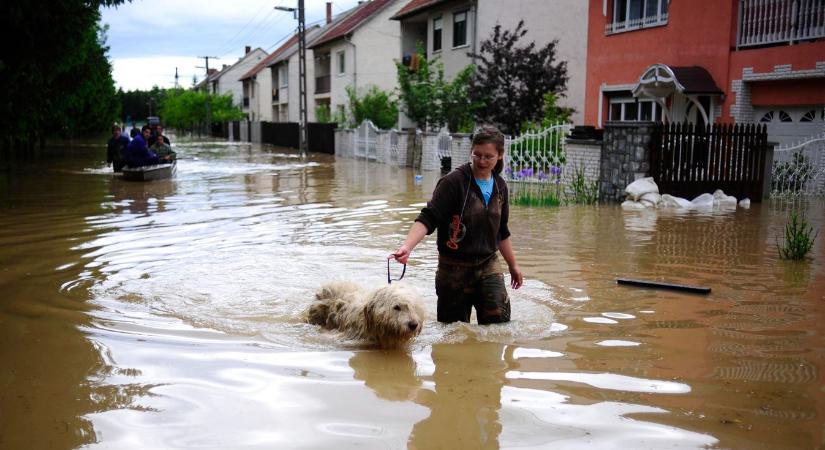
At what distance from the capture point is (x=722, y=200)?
14.9m

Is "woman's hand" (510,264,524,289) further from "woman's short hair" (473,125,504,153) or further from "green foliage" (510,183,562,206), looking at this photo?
"green foliage" (510,183,562,206)

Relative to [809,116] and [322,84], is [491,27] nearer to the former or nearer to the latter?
[809,116]

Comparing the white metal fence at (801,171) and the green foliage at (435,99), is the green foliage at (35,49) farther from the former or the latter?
the white metal fence at (801,171)

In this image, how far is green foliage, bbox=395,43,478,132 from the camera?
90.1 ft

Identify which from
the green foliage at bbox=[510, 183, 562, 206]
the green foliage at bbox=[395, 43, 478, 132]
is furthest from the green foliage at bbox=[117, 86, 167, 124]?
the green foliage at bbox=[510, 183, 562, 206]

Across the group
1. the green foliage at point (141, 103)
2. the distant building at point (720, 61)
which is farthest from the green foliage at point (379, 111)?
the green foliage at point (141, 103)

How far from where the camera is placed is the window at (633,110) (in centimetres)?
2123

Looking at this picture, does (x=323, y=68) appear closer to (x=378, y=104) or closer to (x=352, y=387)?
(x=378, y=104)

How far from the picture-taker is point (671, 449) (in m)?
3.70

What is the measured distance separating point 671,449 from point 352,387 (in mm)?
1913

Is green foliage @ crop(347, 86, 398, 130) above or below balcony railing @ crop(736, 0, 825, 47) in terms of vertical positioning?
below

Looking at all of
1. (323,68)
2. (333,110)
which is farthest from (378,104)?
(323,68)

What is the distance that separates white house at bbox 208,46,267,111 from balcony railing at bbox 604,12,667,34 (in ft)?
237

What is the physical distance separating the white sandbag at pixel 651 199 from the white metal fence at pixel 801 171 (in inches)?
145
